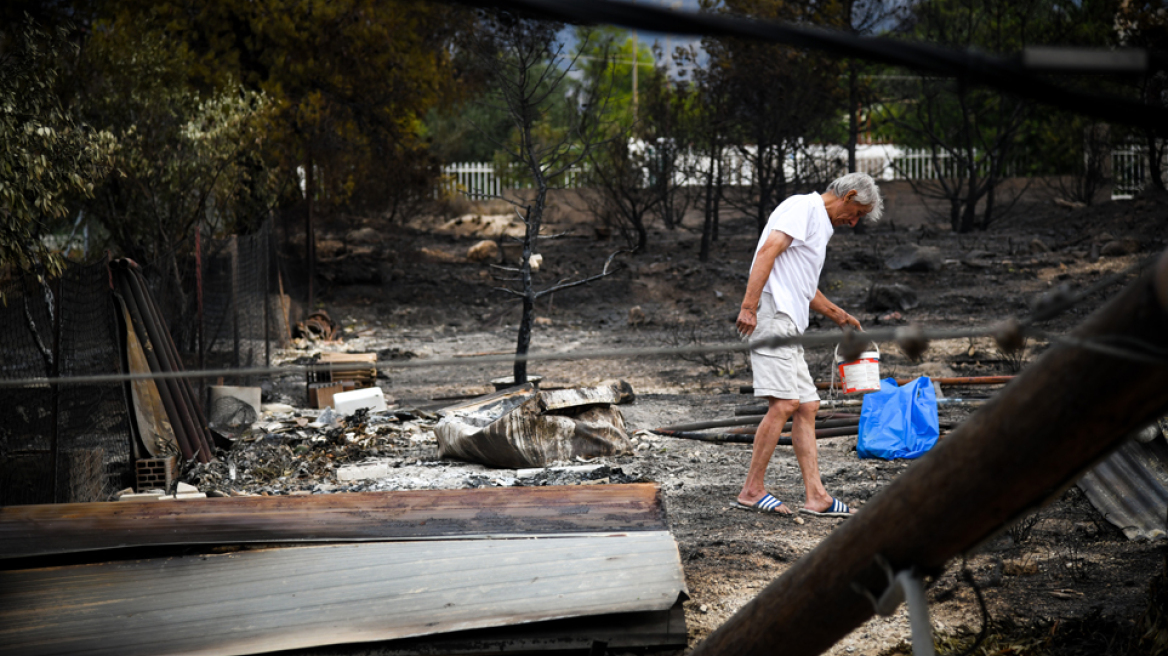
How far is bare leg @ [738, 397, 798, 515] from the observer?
4699mm

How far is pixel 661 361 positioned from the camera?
37.5 feet

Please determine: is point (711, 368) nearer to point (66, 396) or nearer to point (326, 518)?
point (66, 396)

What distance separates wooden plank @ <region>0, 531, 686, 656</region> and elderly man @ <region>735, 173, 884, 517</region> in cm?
162

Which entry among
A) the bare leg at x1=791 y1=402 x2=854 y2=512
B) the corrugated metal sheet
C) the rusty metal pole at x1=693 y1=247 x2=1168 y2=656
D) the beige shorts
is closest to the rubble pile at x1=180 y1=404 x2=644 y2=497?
the bare leg at x1=791 y1=402 x2=854 y2=512

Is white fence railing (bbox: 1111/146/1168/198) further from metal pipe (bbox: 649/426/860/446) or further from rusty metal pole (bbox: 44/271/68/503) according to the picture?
rusty metal pole (bbox: 44/271/68/503)

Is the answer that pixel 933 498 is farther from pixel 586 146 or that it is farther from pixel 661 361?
pixel 661 361

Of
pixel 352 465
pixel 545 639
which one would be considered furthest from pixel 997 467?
pixel 352 465

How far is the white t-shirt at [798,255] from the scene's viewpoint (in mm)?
4660

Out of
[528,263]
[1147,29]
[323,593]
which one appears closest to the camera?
[323,593]

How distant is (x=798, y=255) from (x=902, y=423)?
2.15 m

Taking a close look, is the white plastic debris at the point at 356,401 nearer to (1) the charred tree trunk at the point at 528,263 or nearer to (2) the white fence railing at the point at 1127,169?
(1) the charred tree trunk at the point at 528,263

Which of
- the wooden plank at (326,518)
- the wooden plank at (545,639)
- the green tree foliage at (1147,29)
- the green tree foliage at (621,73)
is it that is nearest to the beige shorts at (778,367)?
the wooden plank at (326,518)

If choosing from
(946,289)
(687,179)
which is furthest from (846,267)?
(687,179)

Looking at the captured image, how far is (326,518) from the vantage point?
11.6ft
